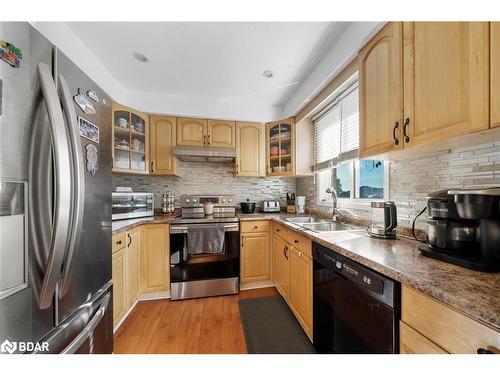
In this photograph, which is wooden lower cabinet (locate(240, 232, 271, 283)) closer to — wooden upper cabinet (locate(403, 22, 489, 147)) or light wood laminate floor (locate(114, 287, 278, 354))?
light wood laminate floor (locate(114, 287, 278, 354))

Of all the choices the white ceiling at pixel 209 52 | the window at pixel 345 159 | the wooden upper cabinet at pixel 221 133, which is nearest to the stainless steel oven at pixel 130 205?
the wooden upper cabinet at pixel 221 133

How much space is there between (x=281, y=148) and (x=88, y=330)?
2.40 metres

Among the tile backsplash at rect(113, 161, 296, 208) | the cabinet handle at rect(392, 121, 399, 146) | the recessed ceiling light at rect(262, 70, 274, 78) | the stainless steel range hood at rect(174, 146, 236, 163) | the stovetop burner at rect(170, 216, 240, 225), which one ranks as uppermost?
the recessed ceiling light at rect(262, 70, 274, 78)

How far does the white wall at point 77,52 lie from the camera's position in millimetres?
1259

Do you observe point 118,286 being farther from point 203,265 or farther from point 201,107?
point 201,107

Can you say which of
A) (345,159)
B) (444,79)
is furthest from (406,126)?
(345,159)

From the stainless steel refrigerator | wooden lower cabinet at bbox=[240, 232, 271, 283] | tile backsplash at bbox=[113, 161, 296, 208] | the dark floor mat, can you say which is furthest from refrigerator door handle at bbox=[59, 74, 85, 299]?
tile backsplash at bbox=[113, 161, 296, 208]

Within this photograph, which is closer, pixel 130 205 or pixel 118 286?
pixel 118 286

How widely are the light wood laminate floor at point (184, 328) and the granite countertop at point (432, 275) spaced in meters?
1.16

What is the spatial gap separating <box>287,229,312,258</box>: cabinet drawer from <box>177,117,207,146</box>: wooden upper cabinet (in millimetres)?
1637

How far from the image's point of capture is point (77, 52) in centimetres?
147

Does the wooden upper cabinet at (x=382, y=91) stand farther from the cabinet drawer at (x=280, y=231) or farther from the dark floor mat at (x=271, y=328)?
the dark floor mat at (x=271, y=328)

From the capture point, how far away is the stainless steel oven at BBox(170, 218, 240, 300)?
6.41 ft

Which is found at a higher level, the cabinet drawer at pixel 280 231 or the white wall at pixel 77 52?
the white wall at pixel 77 52
